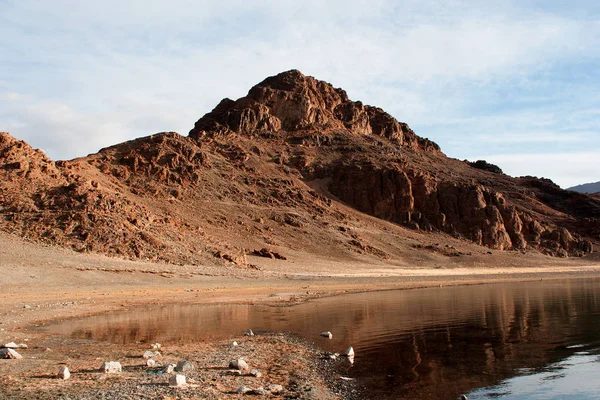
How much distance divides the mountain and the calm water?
21926 millimetres

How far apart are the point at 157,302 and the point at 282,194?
5716cm

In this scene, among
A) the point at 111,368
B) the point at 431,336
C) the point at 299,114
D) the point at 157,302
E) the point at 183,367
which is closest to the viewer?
the point at 111,368

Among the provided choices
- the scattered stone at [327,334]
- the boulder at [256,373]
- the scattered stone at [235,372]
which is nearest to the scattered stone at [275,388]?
the boulder at [256,373]

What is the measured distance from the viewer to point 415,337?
758 inches

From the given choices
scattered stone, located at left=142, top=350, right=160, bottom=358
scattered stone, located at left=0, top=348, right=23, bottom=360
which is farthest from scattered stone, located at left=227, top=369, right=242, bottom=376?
scattered stone, located at left=0, top=348, right=23, bottom=360

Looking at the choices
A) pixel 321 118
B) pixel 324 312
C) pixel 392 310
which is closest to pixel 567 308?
pixel 392 310

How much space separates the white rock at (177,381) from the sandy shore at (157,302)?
133 mm

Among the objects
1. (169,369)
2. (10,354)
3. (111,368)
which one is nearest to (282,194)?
(10,354)

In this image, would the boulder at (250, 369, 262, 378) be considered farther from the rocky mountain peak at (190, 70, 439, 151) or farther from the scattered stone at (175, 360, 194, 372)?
the rocky mountain peak at (190, 70, 439, 151)

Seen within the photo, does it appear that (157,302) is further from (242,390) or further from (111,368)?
(242,390)

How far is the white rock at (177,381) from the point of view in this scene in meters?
10.2

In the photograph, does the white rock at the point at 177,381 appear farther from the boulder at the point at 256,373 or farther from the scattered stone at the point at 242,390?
the boulder at the point at 256,373

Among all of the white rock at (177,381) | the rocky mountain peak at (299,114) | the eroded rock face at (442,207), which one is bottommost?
the white rock at (177,381)

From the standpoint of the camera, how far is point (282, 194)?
86.6 m
